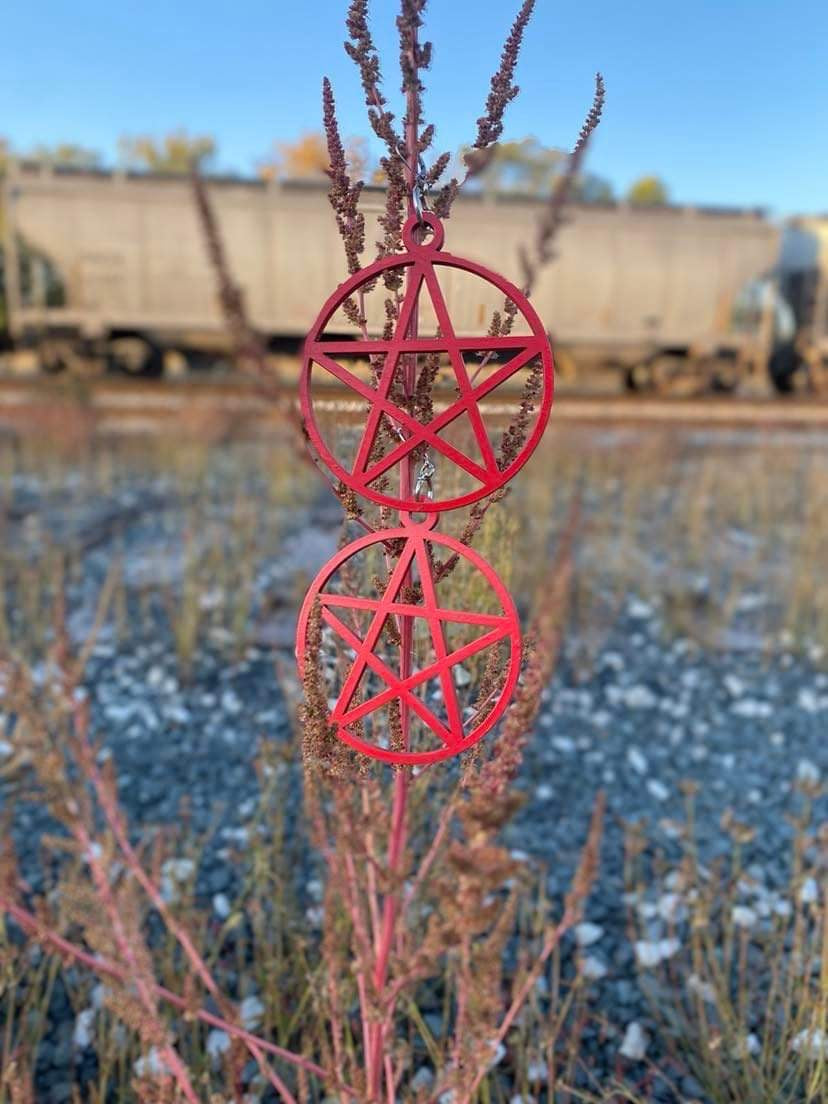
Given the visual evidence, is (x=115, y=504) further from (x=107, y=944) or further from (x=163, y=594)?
(x=107, y=944)

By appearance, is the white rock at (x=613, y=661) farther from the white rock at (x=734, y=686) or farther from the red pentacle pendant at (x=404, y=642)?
the red pentacle pendant at (x=404, y=642)

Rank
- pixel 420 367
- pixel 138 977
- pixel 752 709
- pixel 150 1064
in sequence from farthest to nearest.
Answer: pixel 752 709, pixel 150 1064, pixel 138 977, pixel 420 367

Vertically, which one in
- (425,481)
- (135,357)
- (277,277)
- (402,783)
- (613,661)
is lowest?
(613,661)

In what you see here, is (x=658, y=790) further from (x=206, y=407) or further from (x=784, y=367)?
(x=784, y=367)

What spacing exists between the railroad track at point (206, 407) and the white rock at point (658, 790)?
4290 mm

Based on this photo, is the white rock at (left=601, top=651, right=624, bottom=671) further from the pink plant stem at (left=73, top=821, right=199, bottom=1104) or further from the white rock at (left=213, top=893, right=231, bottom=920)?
the pink plant stem at (left=73, top=821, right=199, bottom=1104)

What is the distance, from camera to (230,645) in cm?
317

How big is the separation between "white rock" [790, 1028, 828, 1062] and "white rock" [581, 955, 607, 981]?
1.26ft

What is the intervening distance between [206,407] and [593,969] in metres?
5.95

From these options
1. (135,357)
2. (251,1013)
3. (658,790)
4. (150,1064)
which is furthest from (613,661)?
(135,357)

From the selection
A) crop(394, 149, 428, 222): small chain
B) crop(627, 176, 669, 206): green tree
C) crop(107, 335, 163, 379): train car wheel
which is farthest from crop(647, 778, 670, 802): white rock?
crop(627, 176, 669, 206): green tree

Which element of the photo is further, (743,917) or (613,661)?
(613,661)

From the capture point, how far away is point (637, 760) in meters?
2.53

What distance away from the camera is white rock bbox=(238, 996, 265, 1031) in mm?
1514
